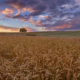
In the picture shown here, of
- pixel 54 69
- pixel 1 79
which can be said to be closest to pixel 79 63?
pixel 54 69

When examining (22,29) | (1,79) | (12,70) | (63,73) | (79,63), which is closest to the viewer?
(1,79)

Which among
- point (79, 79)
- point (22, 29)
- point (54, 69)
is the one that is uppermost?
point (22, 29)

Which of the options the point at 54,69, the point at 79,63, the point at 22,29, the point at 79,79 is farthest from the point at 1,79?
the point at 22,29

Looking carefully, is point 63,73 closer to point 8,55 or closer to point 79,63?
point 79,63

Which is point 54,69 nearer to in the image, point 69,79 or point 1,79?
point 69,79

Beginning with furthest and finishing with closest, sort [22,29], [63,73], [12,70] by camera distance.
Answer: [22,29], [63,73], [12,70]

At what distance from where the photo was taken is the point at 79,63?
2.01 m

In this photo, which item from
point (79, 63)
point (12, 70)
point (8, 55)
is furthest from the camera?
point (8, 55)

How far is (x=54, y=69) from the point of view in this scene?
68.7 inches

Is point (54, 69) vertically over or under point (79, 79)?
over

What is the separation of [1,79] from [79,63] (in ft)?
6.12

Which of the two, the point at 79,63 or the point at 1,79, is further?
the point at 79,63

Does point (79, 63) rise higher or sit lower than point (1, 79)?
higher

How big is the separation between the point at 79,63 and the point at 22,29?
6917 centimetres
